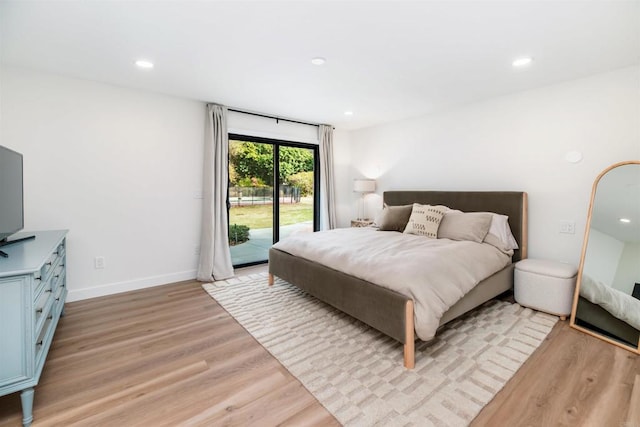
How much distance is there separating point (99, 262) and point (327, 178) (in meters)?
3.52

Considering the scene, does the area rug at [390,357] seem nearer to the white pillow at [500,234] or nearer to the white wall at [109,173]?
the white pillow at [500,234]

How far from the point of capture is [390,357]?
2.13 metres

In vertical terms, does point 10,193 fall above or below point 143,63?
below

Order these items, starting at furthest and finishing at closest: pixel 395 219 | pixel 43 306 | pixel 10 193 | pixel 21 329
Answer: pixel 395 219 < pixel 10 193 < pixel 43 306 < pixel 21 329

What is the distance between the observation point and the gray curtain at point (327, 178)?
5.18 meters

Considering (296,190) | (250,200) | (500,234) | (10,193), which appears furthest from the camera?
(296,190)

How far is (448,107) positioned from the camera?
402 centimetres

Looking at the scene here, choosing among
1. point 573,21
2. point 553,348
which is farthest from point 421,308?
point 573,21

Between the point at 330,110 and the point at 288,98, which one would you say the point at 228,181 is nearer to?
the point at 288,98

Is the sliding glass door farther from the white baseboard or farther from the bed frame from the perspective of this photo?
the bed frame

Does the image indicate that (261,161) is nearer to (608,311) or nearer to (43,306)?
(43,306)

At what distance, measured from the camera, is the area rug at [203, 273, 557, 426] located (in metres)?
1.65

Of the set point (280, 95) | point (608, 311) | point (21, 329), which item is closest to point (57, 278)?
point (21, 329)

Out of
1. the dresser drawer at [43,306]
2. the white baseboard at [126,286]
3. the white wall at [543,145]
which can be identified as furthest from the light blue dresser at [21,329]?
the white wall at [543,145]
